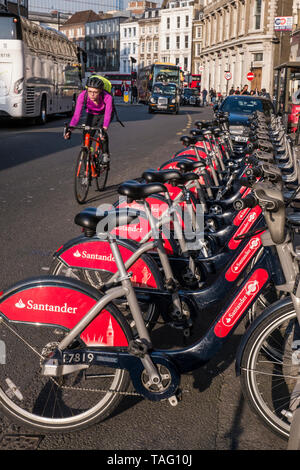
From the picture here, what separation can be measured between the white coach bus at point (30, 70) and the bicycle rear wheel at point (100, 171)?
11758 millimetres

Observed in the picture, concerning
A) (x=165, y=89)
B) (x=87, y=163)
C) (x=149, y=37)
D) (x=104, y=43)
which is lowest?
(x=87, y=163)

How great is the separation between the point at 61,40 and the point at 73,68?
2186mm

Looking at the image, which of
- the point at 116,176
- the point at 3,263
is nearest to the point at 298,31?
the point at 116,176

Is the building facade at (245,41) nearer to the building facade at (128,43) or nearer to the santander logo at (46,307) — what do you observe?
the building facade at (128,43)

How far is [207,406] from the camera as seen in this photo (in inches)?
124

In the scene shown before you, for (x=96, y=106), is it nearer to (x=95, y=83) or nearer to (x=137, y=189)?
(x=95, y=83)

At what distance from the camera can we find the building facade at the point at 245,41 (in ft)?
187

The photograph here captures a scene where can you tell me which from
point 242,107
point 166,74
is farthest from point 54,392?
point 166,74

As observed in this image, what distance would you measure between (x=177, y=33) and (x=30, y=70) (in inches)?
3567

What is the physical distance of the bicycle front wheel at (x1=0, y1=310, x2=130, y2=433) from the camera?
2.78 meters

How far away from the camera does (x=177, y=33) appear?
10531cm

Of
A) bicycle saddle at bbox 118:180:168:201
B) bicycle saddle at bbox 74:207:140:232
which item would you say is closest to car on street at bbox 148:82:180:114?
bicycle saddle at bbox 118:180:168:201

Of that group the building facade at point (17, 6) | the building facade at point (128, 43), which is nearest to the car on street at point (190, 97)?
the building facade at point (17, 6)

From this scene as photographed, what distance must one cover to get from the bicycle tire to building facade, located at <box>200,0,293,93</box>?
1895 inches
